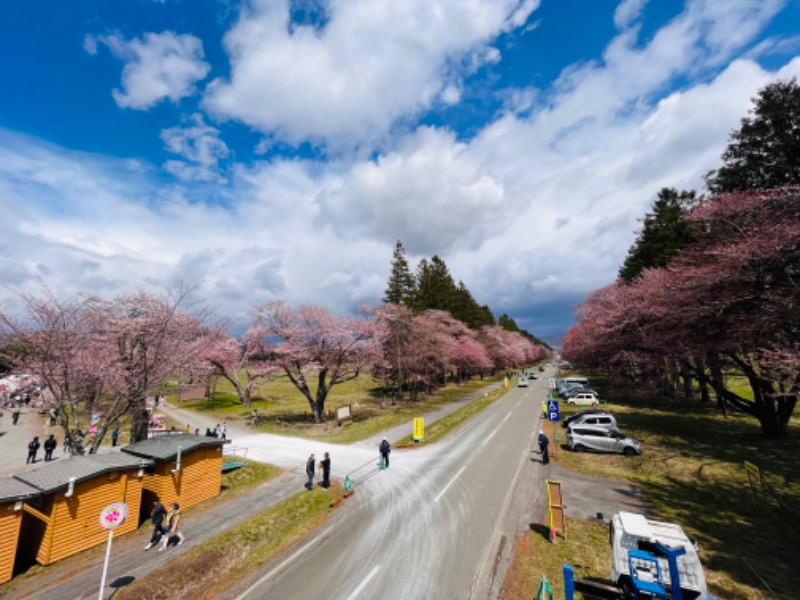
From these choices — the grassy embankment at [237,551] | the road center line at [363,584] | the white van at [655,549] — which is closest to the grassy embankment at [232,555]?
the grassy embankment at [237,551]

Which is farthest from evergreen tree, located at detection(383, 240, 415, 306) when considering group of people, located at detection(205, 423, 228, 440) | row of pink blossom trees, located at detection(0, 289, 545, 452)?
group of people, located at detection(205, 423, 228, 440)

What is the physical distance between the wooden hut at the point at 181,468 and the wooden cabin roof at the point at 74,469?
0.87 m

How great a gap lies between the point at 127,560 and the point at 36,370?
35.0 feet

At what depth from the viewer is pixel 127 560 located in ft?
35.1

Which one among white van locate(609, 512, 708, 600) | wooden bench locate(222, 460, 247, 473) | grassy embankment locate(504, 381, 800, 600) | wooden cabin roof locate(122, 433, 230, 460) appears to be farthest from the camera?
wooden bench locate(222, 460, 247, 473)

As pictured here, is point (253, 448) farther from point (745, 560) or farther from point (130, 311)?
point (745, 560)

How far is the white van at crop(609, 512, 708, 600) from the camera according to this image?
24.5ft

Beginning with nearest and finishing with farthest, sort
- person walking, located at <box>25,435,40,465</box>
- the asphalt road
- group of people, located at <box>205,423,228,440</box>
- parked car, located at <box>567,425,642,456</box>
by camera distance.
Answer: the asphalt road < parked car, located at <box>567,425,642,456</box> < person walking, located at <box>25,435,40,465</box> < group of people, located at <box>205,423,228,440</box>

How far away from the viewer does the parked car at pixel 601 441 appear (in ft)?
65.1

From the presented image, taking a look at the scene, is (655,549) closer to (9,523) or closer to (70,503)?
(70,503)

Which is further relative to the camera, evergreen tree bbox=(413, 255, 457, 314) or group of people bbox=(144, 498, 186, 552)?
evergreen tree bbox=(413, 255, 457, 314)

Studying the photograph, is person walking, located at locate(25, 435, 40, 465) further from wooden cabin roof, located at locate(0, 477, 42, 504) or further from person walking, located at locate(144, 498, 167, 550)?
person walking, located at locate(144, 498, 167, 550)

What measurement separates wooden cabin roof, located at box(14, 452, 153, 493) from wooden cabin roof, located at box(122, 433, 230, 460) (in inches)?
27.4

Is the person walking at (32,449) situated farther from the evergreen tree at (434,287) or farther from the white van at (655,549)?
the evergreen tree at (434,287)
